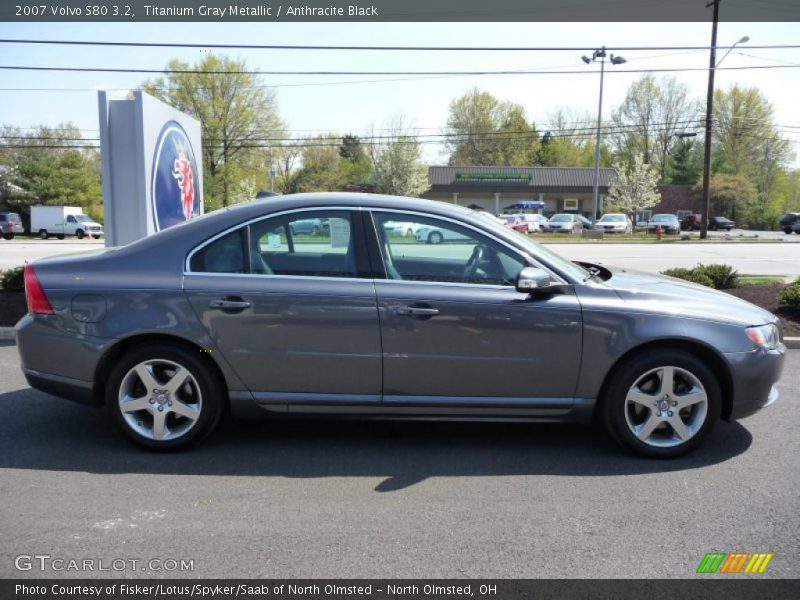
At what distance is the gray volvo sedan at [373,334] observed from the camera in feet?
13.3

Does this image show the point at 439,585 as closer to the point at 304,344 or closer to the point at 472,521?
the point at 472,521

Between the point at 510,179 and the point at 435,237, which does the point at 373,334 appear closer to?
the point at 435,237

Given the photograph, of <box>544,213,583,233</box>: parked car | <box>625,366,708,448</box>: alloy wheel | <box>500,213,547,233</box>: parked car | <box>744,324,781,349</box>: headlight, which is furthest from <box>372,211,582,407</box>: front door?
<box>544,213,583,233</box>: parked car

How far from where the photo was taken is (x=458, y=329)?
159 inches

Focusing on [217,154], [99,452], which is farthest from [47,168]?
[99,452]

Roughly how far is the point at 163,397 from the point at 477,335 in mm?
2068

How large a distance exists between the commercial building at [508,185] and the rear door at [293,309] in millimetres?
59371

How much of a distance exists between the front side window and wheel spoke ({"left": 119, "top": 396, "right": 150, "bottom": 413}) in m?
1.78

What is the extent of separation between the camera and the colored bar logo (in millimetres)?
2959

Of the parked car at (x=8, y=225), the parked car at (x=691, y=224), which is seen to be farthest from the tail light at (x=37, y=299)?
the parked car at (x=691, y=224)

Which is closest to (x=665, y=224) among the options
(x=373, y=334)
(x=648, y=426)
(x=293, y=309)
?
(x=648, y=426)

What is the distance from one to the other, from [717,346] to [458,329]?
166 cm

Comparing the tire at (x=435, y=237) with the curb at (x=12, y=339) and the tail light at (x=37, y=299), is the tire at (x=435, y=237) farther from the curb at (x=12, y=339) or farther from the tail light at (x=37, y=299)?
the curb at (x=12, y=339)

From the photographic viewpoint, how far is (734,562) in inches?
119
